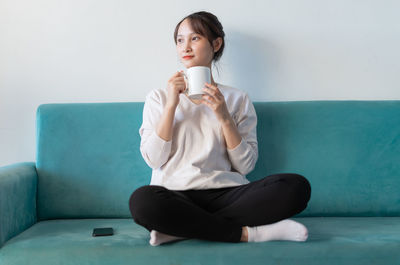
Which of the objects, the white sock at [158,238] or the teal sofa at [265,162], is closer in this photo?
the white sock at [158,238]

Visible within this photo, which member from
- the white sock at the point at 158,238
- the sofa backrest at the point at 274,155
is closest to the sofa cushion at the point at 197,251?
the white sock at the point at 158,238

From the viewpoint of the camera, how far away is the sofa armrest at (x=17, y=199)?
1411 mm

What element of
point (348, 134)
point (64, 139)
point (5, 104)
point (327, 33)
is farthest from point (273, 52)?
point (5, 104)

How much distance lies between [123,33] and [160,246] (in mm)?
1157

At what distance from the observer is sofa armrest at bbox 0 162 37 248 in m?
1.41

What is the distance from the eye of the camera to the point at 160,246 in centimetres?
127

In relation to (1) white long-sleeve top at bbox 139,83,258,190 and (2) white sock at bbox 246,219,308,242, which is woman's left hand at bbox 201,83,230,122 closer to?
(1) white long-sleeve top at bbox 139,83,258,190

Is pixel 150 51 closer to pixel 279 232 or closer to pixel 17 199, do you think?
pixel 17 199

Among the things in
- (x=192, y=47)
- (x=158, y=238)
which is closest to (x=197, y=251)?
(x=158, y=238)

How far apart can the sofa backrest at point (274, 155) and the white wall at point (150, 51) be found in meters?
0.22

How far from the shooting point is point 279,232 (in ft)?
4.30

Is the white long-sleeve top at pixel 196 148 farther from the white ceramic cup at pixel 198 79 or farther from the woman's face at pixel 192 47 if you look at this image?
the white ceramic cup at pixel 198 79

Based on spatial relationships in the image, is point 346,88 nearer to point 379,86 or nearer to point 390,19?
point 379,86

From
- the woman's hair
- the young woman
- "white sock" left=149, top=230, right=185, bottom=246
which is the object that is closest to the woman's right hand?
the young woman
